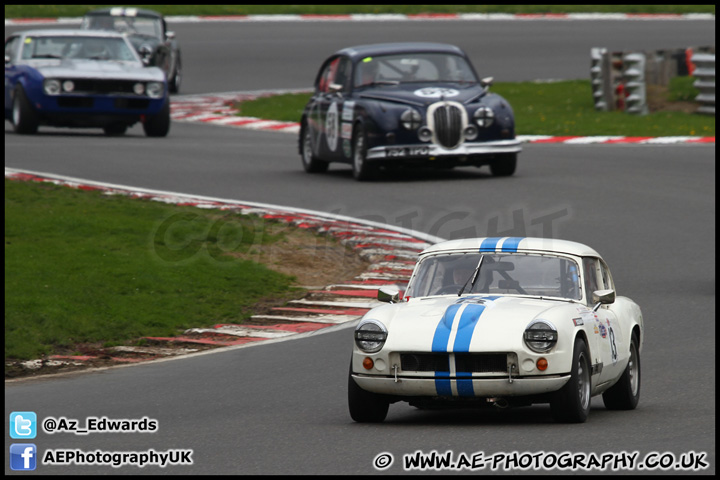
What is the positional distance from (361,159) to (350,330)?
7644 millimetres

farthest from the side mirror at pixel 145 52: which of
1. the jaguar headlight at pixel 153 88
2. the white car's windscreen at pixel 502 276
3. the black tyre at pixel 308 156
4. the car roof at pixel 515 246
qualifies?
the white car's windscreen at pixel 502 276

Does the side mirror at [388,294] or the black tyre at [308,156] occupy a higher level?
the side mirror at [388,294]

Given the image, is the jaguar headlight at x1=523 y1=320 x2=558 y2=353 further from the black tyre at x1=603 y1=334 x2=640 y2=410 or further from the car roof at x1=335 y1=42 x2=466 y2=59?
the car roof at x1=335 y1=42 x2=466 y2=59

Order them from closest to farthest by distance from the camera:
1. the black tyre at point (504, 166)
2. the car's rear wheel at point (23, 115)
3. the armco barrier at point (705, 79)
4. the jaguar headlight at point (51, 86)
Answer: the black tyre at point (504, 166) → the jaguar headlight at point (51, 86) → the car's rear wheel at point (23, 115) → the armco barrier at point (705, 79)

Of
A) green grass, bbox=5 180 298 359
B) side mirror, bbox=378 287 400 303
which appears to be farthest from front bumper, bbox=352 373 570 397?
green grass, bbox=5 180 298 359

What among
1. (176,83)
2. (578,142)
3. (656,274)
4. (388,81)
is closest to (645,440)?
(656,274)

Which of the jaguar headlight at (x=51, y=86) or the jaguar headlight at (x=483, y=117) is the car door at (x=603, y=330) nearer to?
the jaguar headlight at (x=483, y=117)

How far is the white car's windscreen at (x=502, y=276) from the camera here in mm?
8531

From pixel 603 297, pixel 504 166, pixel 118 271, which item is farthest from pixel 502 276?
pixel 504 166

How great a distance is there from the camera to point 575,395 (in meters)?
7.71

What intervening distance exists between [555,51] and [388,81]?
73.0 ft

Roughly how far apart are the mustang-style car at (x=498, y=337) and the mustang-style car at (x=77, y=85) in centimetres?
1493

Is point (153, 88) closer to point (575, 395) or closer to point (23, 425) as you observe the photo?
point (23, 425)

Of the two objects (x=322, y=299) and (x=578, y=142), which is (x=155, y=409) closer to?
(x=322, y=299)
